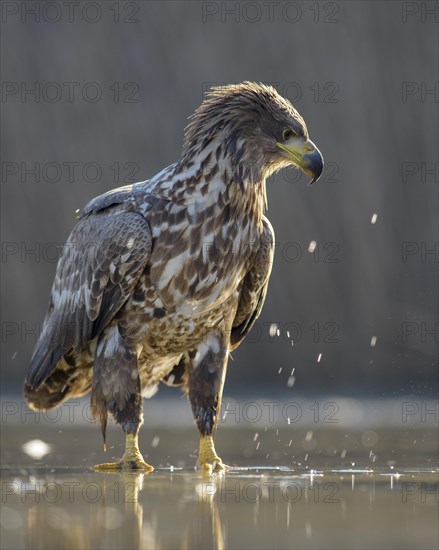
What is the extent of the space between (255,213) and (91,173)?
1296 centimetres

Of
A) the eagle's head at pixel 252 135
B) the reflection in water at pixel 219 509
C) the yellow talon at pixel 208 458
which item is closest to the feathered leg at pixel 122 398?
the reflection in water at pixel 219 509

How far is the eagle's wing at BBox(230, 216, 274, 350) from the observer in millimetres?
7723

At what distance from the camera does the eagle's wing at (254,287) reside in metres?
7.72

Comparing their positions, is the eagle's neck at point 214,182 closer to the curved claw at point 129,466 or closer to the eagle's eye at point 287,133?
the eagle's eye at point 287,133

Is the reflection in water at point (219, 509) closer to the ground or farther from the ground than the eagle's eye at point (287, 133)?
closer to the ground

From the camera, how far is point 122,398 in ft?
23.9

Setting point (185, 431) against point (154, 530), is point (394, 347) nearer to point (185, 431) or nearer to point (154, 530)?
point (185, 431)

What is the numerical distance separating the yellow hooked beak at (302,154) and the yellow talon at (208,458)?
1666 millimetres

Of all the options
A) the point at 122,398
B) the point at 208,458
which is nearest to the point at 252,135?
the point at 122,398

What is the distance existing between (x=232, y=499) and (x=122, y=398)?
1.44 m

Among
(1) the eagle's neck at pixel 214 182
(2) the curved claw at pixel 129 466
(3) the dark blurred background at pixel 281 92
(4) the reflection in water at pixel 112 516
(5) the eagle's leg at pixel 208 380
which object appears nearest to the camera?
(4) the reflection in water at pixel 112 516

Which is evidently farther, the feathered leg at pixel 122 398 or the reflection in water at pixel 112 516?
the feathered leg at pixel 122 398

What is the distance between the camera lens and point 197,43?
21.0 metres

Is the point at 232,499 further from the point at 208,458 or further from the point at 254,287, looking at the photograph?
the point at 254,287
